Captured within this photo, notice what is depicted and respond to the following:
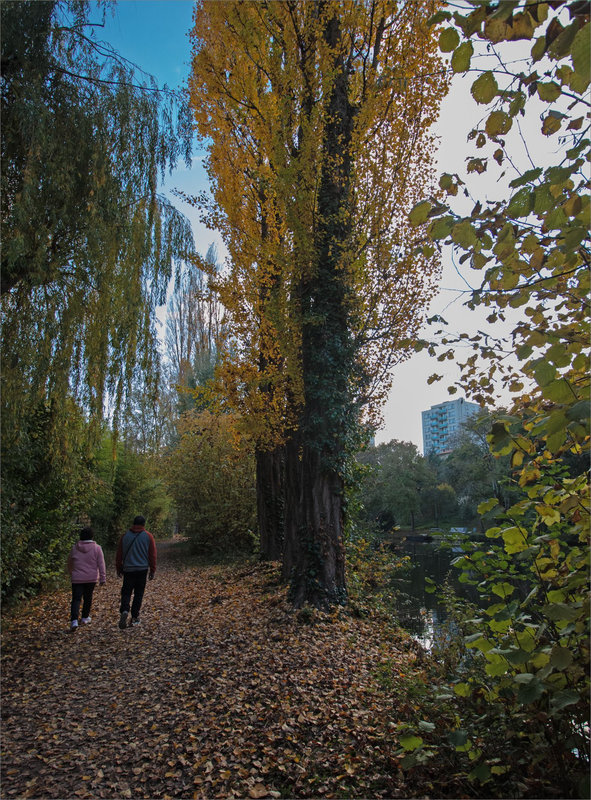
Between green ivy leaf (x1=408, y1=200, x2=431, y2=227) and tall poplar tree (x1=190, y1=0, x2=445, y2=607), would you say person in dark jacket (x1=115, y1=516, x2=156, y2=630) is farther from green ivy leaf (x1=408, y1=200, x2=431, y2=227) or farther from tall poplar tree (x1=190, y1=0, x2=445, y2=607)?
green ivy leaf (x1=408, y1=200, x2=431, y2=227)

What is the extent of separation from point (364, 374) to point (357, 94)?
4.50m

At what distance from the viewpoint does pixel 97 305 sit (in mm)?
5328

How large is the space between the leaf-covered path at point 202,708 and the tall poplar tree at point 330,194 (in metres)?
1.42

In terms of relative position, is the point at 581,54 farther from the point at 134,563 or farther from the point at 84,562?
the point at 84,562

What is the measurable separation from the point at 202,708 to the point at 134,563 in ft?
10.1

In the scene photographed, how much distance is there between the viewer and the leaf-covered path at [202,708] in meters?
3.08

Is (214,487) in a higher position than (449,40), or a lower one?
lower

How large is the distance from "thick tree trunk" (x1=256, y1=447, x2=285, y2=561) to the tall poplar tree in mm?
2975

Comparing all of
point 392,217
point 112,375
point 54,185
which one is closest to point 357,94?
point 392,217

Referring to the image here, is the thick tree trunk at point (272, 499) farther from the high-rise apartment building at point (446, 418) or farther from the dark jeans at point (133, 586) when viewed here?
the dark jeans at point (133, 586)

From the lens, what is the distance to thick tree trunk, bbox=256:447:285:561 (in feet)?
37.8

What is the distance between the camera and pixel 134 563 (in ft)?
21.9

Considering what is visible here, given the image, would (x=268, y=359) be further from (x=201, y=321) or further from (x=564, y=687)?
(x=564, y=687)

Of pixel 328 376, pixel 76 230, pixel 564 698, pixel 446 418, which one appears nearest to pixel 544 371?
pixel 564 698
